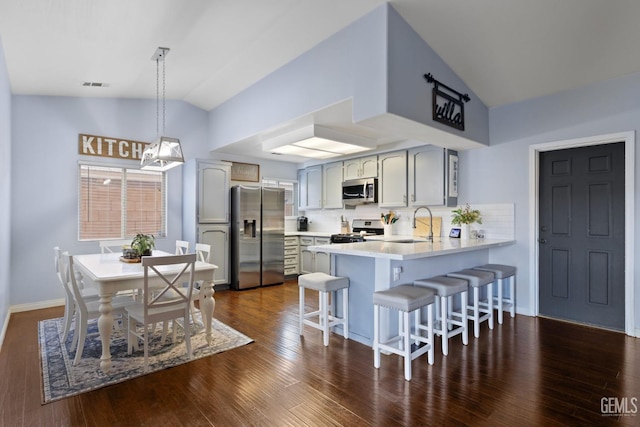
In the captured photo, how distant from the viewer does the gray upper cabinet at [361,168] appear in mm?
5477

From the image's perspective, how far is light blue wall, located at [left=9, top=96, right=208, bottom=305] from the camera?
4.25 m

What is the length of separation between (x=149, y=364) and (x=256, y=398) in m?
1.08

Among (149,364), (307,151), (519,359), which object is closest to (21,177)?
(149,364)

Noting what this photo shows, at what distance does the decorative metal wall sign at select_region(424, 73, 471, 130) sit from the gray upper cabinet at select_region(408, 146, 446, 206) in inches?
31.9

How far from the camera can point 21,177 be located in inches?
168

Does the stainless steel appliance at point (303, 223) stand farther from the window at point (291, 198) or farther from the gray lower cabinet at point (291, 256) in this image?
the gray lower cabinet at point (291, 256)

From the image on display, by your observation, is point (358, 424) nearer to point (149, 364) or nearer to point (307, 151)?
point (149, 364)

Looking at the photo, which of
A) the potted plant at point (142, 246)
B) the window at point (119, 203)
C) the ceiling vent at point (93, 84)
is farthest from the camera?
the window at point (119, 203)

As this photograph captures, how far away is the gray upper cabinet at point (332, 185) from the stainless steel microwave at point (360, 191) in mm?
184

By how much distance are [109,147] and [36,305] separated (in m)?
2.34

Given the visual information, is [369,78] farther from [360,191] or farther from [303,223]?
[303,223]

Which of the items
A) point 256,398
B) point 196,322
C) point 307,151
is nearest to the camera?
point 256,398

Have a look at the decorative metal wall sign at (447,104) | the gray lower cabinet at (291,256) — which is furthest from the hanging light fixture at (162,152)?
the gray lower cabinet at (291,256)

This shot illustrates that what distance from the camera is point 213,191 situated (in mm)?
5453
